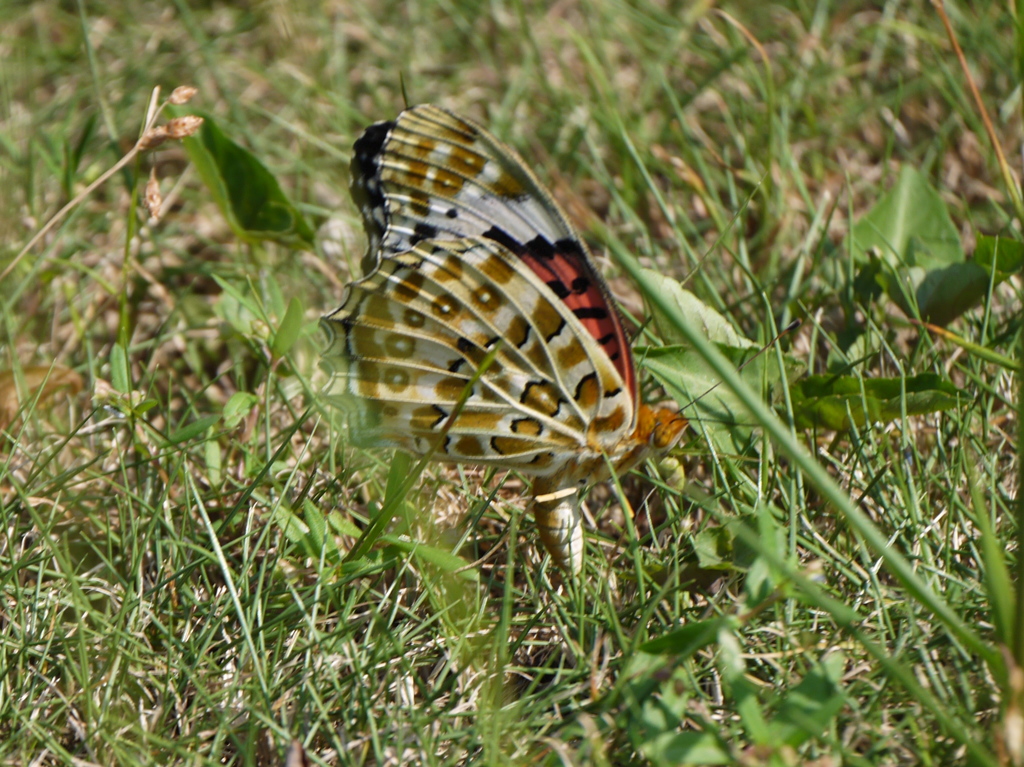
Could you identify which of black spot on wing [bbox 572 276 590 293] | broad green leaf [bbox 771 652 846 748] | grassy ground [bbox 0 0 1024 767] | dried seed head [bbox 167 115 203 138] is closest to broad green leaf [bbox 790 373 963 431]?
grassy ground [bbox 0 0 1024 767]

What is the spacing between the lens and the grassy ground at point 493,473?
1.89 meters

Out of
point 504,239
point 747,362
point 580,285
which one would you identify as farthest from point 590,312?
point 747,362

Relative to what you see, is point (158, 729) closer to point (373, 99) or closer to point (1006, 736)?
point (1006, 736)

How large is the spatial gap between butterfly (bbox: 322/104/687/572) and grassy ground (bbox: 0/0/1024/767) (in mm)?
159

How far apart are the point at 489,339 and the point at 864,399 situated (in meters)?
0.98

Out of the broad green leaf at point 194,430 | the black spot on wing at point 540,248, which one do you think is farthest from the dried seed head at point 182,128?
the black spot on wing at point 540,248

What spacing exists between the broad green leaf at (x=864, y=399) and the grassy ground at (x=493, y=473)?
0.06 m

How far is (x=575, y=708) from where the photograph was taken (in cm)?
194

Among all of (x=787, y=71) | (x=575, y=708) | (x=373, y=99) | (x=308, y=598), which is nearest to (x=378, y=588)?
(x=308, y=598)

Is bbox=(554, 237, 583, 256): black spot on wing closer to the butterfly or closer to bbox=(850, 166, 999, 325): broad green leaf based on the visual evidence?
the butterfly

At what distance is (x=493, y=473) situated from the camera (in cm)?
261

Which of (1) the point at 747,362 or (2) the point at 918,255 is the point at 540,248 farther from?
(2) the point at 918,255

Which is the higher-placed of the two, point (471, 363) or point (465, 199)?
point (465, 199)

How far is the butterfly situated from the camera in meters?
2.44
